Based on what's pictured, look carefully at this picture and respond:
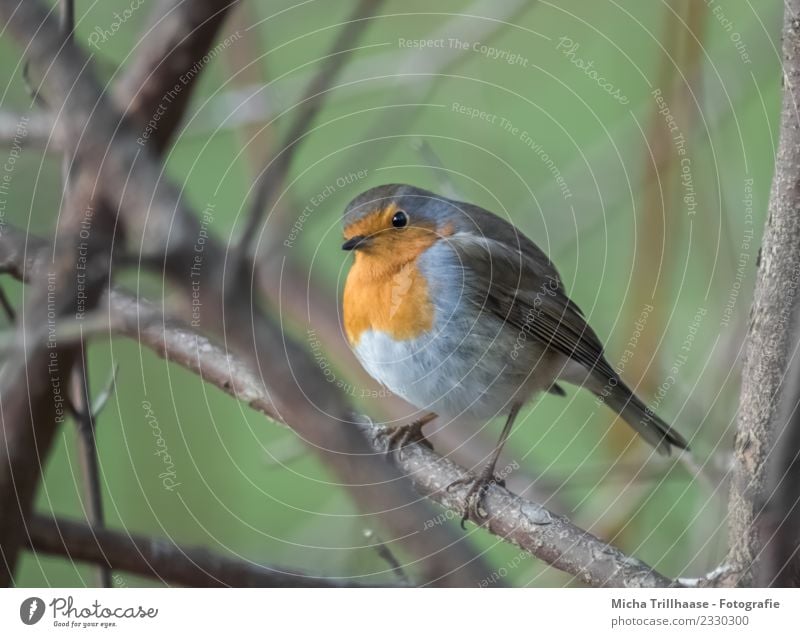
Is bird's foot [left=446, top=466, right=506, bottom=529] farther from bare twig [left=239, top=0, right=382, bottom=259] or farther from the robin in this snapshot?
bare twig [left=239, top=0, right=382, bottom=259]

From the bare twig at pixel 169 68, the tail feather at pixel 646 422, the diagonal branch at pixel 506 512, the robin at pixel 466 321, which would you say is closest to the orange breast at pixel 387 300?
the robin at pixel 466 321

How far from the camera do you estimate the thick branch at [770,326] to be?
0.98 meters

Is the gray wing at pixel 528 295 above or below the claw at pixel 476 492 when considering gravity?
above

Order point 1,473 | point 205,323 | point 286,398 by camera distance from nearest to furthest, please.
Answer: point 286,398 → point 205,323 → point 1,473

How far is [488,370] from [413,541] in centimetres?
26

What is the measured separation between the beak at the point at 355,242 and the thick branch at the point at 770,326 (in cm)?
48

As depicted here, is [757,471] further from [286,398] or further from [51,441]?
[51,441]

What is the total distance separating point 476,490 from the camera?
3.80 ft

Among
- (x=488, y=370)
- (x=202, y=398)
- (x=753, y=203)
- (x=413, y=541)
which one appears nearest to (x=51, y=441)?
(x=202, y=398)

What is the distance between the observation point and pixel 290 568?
109cm

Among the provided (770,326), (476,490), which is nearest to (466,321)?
(476,490)

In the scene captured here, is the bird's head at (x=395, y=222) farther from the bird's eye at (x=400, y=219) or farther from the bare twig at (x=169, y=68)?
the bare twig at (x=169, y=68)

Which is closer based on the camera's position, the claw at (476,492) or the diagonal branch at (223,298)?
the diagonal branch at (223,298)

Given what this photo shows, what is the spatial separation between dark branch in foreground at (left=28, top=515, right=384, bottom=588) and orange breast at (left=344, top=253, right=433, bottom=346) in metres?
0.32
